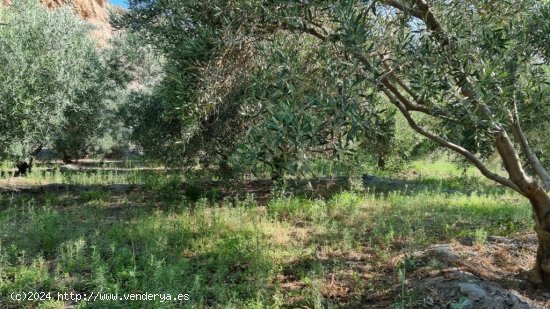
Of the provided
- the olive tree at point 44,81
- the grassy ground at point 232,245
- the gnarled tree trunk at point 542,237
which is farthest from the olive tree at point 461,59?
the olive tree at point 44,81

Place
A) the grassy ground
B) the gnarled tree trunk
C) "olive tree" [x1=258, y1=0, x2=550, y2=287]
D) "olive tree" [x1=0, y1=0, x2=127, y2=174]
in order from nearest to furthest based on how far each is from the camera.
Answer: "olive tree" [x1=258, y1=0, x2=550, y2=287]
the grassy ground
the gnarled tree trunk
"olive tree" [x1=0, y1=0, x2=127, y2=174]

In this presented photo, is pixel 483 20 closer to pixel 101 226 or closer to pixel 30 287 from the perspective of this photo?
pixel 30 287

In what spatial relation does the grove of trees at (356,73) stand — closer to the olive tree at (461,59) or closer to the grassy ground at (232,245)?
the olive tree at (461,59)

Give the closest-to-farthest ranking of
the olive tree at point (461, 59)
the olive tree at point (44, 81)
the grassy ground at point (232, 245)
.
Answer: the olive tree at point (461, 59), the grassy ground at point (232, 245), the olive tree at point (44, 81)

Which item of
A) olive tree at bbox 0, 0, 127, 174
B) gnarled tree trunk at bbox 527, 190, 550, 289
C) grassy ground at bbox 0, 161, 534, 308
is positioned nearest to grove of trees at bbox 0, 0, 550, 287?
gnarled tree trunk at bbox 527, 190, 550, 289

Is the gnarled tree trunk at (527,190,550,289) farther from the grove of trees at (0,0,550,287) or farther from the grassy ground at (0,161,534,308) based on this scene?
the grassy ground at (0,161,534,308)

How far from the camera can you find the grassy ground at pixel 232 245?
504cm

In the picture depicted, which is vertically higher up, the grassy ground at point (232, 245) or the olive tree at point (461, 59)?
the olive tree at point (461, 59)

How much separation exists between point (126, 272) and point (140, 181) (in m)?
9.45

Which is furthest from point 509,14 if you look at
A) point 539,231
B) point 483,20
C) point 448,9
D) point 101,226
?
point 101,226

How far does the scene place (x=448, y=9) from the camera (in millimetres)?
5043

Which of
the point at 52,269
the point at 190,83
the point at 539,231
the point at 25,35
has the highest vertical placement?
the point at 25,35

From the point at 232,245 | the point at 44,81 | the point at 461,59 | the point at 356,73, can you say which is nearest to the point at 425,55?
the point at 461,59

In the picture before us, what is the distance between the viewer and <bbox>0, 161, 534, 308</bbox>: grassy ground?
5.04 metres
